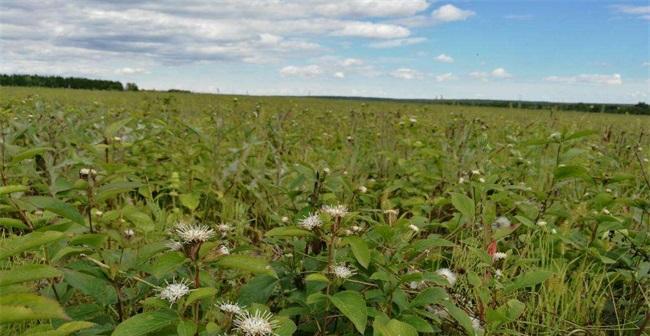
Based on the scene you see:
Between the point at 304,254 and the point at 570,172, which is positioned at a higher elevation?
the point at 570,172

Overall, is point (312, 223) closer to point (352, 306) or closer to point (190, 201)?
point (352, 306)

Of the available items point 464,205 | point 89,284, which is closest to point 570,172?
point 464,205

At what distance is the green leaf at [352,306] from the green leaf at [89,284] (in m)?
0.70

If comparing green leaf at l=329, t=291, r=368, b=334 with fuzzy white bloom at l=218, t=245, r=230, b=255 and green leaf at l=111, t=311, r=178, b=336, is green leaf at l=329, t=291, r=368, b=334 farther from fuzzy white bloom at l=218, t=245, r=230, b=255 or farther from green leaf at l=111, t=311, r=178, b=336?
green leaf at l=111, t=311, r=178, b=336

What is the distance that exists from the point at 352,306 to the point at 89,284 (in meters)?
0.77

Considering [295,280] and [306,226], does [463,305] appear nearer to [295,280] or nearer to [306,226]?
[295,280]

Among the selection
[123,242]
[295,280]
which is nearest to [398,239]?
[295,280]

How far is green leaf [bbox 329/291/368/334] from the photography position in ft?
4.92

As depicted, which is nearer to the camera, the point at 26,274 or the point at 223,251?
the point at 26,274

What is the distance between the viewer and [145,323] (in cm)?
142

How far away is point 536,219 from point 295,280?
1697 mm

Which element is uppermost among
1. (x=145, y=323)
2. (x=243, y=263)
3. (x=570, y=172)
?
(x=570, y=172)

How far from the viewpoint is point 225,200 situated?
378cm

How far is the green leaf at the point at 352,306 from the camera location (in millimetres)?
1501
